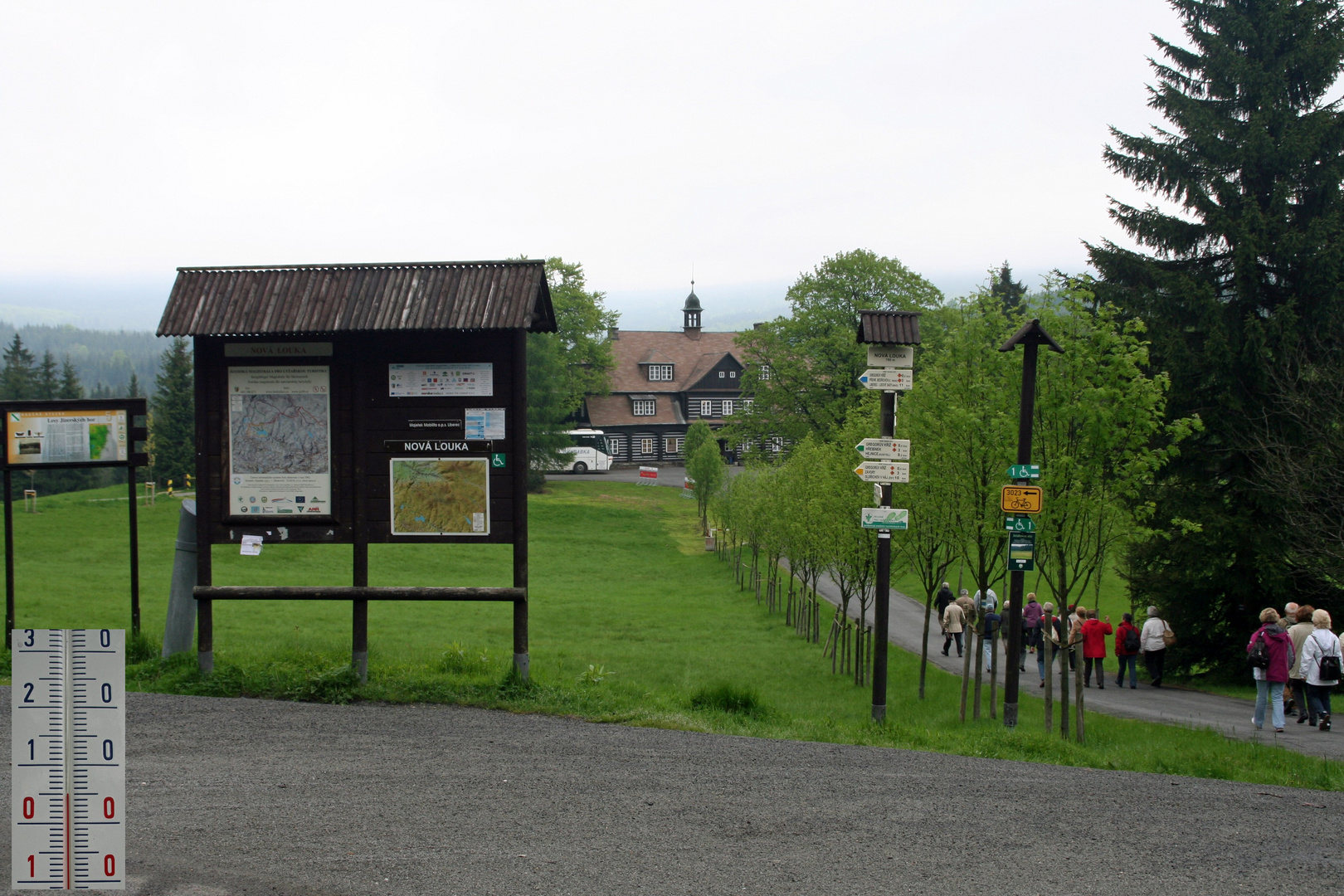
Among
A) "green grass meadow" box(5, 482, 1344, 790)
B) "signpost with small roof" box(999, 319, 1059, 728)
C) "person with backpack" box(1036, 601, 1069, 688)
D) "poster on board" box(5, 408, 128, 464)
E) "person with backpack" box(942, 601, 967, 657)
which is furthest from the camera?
"person with backpack" box(942, 601, 967, 657)

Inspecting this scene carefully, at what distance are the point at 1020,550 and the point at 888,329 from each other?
319 cm

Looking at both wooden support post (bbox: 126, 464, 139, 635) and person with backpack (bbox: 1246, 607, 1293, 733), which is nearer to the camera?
person with backpack (bbox: 1246, 607, 1293, 733)

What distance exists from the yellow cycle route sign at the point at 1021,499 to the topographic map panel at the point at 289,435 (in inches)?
324

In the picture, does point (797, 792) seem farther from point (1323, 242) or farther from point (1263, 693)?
point (1323, 242)

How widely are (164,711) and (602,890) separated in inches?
260

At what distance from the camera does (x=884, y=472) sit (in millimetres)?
12914

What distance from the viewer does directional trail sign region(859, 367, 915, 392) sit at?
42.2ft

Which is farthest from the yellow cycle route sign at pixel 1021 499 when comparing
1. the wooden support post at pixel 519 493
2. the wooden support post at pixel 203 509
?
the wooden support post at pixel 203 509

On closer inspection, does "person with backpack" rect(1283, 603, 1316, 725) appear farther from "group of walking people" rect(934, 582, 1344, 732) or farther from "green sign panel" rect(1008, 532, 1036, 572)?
"green sign panel" rect(1008, 532, 1036, 572)

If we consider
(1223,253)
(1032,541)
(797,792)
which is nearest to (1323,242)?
(1223,253)

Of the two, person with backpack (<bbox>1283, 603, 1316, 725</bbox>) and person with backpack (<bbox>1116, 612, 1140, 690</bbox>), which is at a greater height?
person with backpack (<bbox>1283, 603, 1316, 725</bbox>)

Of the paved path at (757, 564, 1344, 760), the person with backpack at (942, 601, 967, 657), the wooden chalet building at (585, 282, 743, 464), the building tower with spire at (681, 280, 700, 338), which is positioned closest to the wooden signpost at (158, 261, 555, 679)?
the paved path at (757, 564, 1344, 760)

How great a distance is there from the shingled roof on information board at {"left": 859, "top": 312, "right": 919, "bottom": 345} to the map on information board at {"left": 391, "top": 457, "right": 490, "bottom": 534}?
196 inches

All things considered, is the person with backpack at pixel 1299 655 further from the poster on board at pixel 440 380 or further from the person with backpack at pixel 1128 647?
the poster on board at pixel 440 380
